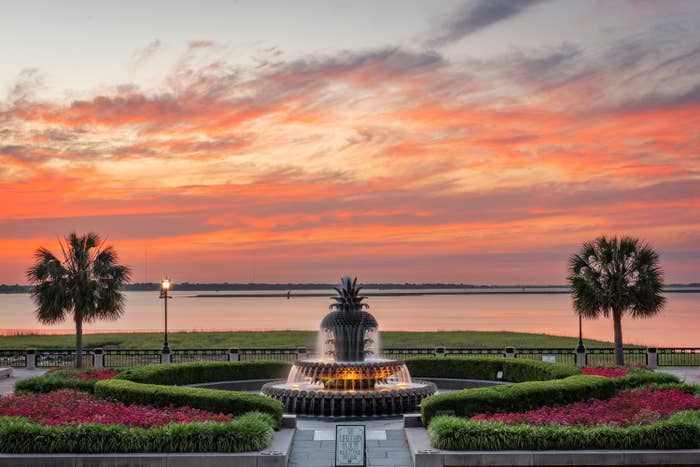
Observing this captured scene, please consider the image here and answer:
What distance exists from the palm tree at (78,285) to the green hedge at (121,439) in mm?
20628

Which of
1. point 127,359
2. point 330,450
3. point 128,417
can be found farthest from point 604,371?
point 127,359

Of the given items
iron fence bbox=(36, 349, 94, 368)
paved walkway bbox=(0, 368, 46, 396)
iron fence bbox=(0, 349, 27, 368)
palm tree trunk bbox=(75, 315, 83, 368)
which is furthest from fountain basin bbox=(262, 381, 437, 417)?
iron fence bbox=(0, 349, 27, 368)

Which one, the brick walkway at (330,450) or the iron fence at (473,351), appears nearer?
the brick walkway at (330,450)

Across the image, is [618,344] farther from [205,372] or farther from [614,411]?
[205,372]

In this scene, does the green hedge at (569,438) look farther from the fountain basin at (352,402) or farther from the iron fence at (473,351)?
the iron fence at (473,351)

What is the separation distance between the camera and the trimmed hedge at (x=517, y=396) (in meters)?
18.6

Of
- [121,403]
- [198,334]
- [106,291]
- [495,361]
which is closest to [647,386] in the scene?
[495,361]

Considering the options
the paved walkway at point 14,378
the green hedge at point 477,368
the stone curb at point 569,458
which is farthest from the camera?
the paved walkway at point 14,378

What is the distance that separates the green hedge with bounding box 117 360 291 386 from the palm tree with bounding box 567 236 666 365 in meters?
15.0

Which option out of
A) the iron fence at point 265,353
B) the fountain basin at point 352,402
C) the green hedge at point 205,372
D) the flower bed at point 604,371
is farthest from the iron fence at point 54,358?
the flower bed at point 604,371

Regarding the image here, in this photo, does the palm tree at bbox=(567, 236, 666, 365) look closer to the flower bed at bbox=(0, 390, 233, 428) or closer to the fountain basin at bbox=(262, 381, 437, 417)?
the fountain basin at bbox=(262, 381, 437, 417)

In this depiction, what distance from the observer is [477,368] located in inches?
1147

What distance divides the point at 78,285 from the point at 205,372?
11054 mm

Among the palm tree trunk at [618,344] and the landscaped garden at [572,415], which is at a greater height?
the palm tree trunk at [618,344]
